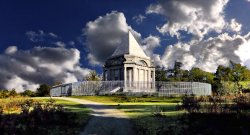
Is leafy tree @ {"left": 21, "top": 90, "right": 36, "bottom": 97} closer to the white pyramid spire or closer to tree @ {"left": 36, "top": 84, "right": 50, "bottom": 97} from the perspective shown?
tree @ {"left": 36, "top": 84, "right": 50, "bottom": 97}

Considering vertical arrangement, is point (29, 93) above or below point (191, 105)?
below

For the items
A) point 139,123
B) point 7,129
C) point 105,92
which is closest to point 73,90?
point 105,92

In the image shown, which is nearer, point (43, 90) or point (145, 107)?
point (145, 107)

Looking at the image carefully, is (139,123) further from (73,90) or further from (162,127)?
(73,90)

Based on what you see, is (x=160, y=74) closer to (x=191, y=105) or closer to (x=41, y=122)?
(x=191, y=105)

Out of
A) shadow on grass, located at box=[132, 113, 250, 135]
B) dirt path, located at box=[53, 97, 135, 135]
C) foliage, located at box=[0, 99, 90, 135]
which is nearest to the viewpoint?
foliage, located at box=[0, 99, 90, 135]

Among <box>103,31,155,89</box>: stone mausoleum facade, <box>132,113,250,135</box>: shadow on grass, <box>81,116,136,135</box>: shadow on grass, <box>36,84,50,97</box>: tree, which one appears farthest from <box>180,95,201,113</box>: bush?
<box>36,84,50,97</box>: tree

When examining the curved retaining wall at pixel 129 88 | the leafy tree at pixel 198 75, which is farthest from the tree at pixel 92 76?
the leafy tree at pixel 198 75

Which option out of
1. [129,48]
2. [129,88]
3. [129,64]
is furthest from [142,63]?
[129,88]

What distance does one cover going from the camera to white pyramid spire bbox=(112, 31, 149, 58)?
62481 millimetres

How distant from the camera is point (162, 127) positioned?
595 inches

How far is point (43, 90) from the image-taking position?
65.6 m

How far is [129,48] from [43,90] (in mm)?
18657

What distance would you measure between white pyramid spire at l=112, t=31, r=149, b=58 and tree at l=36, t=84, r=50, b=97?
14.7m
